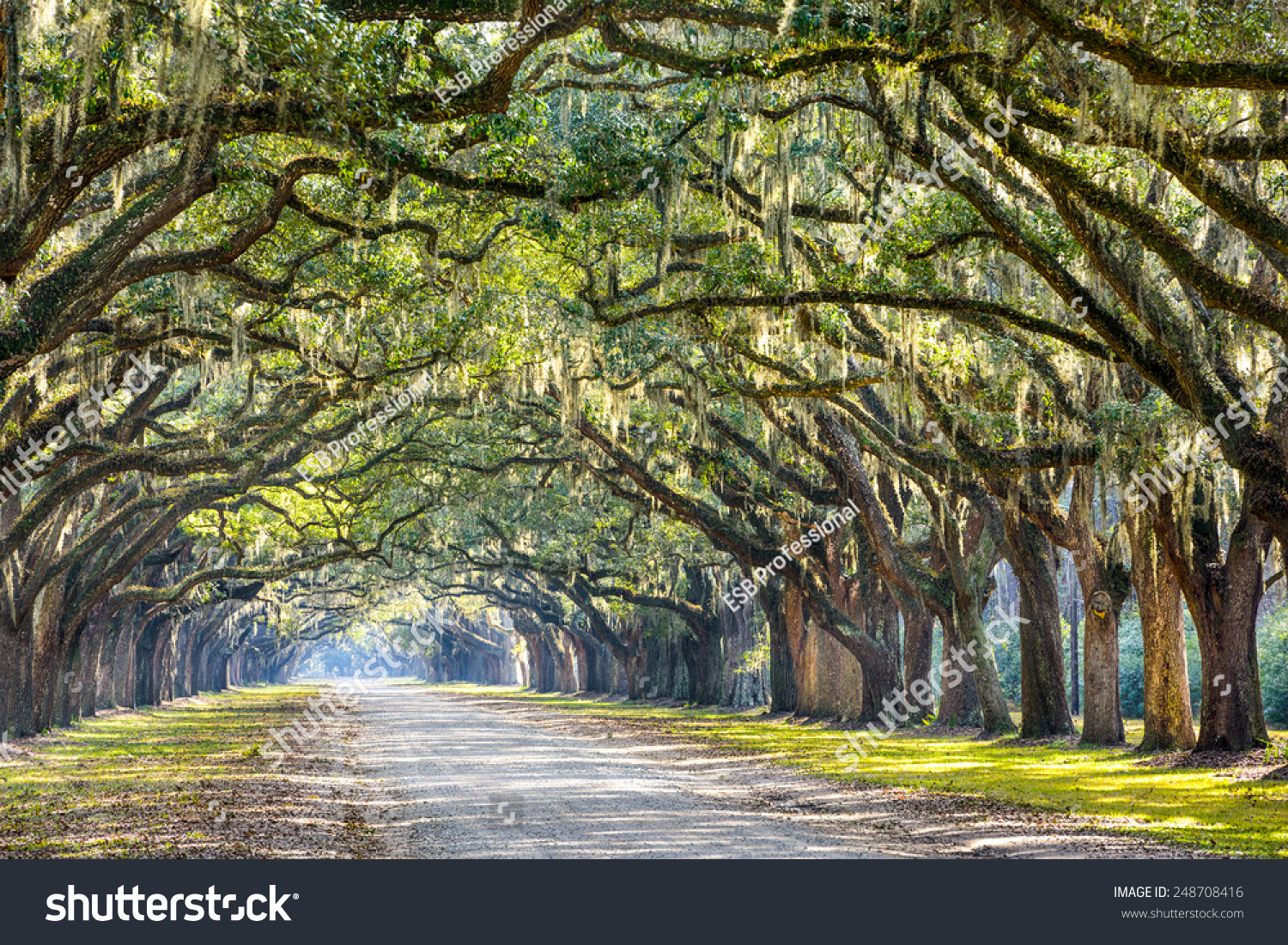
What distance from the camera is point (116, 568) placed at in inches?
898

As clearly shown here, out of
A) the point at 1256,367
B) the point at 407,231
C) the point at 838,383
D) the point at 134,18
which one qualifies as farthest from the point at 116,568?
the point at 1256,367

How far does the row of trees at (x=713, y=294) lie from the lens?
8.12m

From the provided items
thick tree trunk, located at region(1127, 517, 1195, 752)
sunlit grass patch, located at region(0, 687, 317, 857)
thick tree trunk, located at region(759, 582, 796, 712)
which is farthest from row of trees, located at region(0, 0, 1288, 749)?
sunlit grass patch, located at region(0, 687, 317, 857)

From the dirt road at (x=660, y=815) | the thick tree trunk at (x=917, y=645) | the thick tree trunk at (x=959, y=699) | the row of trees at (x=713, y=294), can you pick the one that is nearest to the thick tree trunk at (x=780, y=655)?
the row of trees at (x=713, y=294)

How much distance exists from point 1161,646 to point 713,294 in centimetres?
896

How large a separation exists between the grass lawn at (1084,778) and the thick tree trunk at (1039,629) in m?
0.69

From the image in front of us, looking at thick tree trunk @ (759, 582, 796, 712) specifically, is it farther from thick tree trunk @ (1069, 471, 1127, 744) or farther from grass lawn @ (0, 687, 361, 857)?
grass lawn @ (0, 687, 361, 857)

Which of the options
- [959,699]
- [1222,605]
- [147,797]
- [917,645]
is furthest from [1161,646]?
[147,797]

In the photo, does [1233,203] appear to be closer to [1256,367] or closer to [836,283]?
[836,283]

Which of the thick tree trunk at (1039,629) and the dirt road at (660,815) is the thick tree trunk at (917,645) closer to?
the thick tree trunk at (1039,629)

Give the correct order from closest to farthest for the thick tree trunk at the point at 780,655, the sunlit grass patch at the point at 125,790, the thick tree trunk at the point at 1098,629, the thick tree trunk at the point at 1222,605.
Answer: the sunlit grass patch at the point at 125,790 → the thick tree trunk at the point at 1222,605 → the thick tree trunk at the point at 1098,629 → the thick tree trunk at the point at 780,655

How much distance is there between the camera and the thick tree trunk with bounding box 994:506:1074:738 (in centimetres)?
1973

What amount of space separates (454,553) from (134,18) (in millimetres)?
30114

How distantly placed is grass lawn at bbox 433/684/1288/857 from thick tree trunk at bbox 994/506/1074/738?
2.26ft
